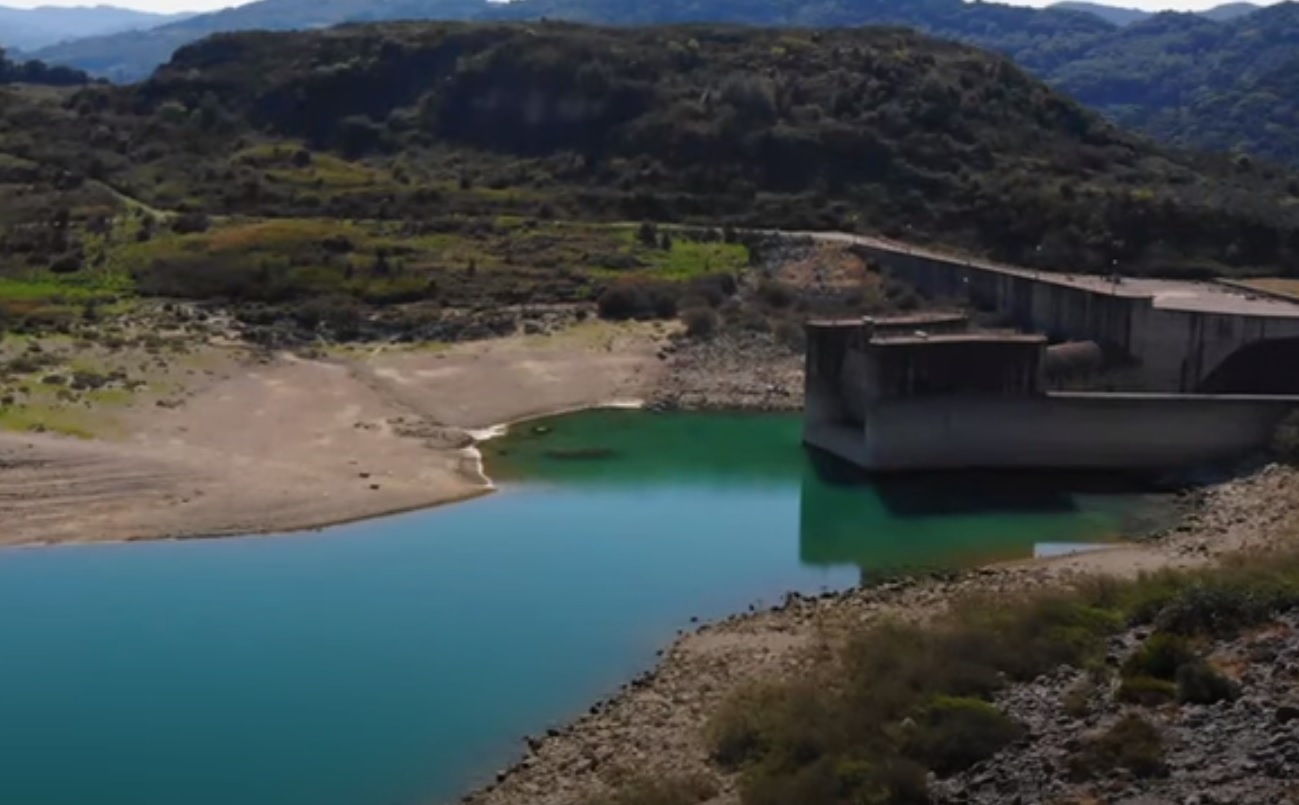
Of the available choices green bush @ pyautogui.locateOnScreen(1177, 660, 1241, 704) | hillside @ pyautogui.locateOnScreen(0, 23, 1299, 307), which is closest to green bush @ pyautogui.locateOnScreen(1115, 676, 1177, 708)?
green bush @ pyautogui.locateOnScreen(1177, 660, 1241, 704)

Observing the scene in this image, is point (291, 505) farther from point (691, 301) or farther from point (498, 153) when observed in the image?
point (498, 153)

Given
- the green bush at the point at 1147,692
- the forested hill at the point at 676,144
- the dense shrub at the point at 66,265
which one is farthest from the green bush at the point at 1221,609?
the dense shrub at the point at 66,265

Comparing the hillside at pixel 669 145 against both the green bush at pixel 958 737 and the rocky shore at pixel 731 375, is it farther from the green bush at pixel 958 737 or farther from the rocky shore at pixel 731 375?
the green bush at pixel 958 737

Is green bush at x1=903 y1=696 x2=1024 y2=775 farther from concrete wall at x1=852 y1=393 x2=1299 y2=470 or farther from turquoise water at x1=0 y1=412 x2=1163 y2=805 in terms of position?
concrete wall at x1=852 y1=393 x2=1299 y2=470

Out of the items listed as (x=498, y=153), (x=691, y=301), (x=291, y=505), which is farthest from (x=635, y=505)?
(x=498, y=153)

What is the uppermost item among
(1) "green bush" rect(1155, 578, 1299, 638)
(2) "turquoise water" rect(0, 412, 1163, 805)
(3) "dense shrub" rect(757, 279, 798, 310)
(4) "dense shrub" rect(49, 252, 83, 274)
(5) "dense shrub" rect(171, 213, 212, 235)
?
(5) "dense shrub" rect(171, 213, 212, 235)

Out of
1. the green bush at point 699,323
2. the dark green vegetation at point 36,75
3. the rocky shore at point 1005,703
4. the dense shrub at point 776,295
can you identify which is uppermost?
the dark green vegetation at point 36,75
